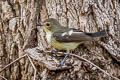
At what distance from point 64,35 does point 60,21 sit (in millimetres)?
327

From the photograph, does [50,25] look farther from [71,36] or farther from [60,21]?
[71,36]

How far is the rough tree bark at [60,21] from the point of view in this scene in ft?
11.5

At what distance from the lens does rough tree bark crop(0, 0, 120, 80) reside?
3.50 m


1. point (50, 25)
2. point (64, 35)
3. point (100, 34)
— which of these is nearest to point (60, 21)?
point (50, 25)

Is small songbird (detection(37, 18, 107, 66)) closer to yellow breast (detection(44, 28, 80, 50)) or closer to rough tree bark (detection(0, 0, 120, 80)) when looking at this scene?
yellow breast (detection(44, 28, 80, 50))

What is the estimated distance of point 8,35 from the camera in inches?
158

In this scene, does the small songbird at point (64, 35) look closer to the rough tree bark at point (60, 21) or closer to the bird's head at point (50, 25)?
the bird's head at point (50, 25)

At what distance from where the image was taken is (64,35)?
12.0 ft

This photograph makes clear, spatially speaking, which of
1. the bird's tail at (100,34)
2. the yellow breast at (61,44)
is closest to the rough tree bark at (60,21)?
the yellow breast at (61,44)

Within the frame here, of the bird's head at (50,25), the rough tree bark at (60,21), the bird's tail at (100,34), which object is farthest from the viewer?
the bird's head at (50,25)

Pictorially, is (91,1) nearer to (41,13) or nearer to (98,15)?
(98,15)

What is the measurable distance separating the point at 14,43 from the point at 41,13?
60 centimetres

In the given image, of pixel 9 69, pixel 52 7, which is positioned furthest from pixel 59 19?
pixel 9 69

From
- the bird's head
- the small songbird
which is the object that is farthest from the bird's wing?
the bird's head
